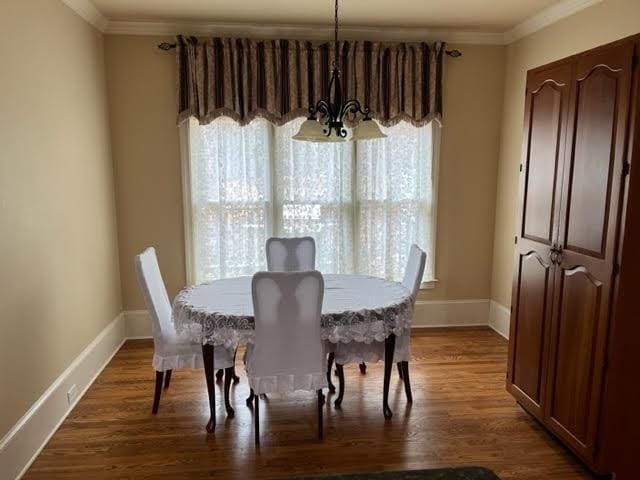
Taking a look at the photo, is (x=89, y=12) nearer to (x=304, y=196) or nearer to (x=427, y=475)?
(x=304, y=196)

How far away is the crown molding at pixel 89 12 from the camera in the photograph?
323 cm

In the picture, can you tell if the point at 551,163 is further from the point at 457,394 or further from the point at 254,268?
the point at 254,268

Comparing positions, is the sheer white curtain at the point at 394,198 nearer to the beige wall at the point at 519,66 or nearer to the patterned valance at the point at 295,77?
the patterned valance at the point at 295,77

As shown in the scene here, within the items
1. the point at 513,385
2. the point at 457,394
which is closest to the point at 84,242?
the point at 457,394

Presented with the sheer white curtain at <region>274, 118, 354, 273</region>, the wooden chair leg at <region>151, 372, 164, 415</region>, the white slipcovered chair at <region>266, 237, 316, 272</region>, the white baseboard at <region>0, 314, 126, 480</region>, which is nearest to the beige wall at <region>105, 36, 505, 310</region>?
the white baseboard at <region>0, 314, 126, 480</region>

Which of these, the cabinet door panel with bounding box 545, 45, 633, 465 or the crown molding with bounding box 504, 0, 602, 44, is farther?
the crown molding with bounding box 504, 0, 602, 44

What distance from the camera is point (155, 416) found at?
2.95 m

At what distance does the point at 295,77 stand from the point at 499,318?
2926 mm

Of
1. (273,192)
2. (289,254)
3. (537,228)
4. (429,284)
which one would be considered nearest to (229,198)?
(273,192)

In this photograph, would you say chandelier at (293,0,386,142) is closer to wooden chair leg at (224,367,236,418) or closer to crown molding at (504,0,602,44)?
wooden chair leg at (224,367,236,418)

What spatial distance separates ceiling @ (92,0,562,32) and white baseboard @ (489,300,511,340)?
2.53 metres

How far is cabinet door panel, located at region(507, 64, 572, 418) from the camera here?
8.17 feet

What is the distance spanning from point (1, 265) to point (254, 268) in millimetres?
2206

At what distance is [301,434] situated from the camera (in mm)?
2760
